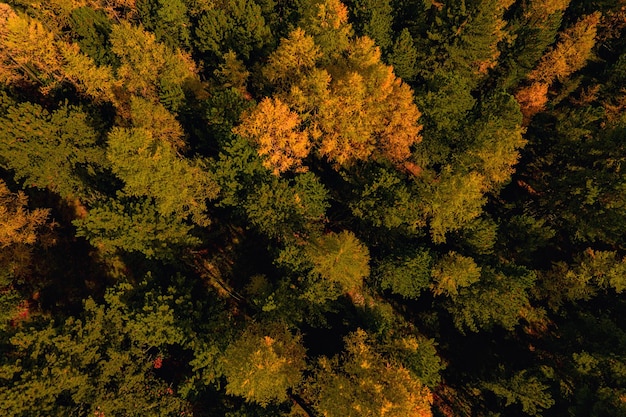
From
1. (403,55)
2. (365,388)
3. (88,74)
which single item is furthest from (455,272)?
(88,74)

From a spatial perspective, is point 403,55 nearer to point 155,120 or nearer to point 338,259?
point 338,259

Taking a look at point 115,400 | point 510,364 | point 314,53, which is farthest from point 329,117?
point 510,364

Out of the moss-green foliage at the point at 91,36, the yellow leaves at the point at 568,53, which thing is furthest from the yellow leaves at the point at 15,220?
the yellow leaves at the point at 568,53

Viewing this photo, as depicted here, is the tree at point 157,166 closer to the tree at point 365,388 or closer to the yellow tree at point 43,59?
the yellow tree at point 43,59

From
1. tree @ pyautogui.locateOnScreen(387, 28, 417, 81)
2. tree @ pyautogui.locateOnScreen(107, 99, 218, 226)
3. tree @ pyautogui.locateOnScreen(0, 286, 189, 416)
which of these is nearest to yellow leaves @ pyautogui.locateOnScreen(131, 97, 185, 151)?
tree @ pyautogui.locateOnScreen(107, 99, 218, 226)

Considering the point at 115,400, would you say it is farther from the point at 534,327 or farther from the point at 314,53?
the point at 534,327

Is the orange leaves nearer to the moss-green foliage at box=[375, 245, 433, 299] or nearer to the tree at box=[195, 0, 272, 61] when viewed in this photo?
the tree at box=[195, 0, 272, 61]
